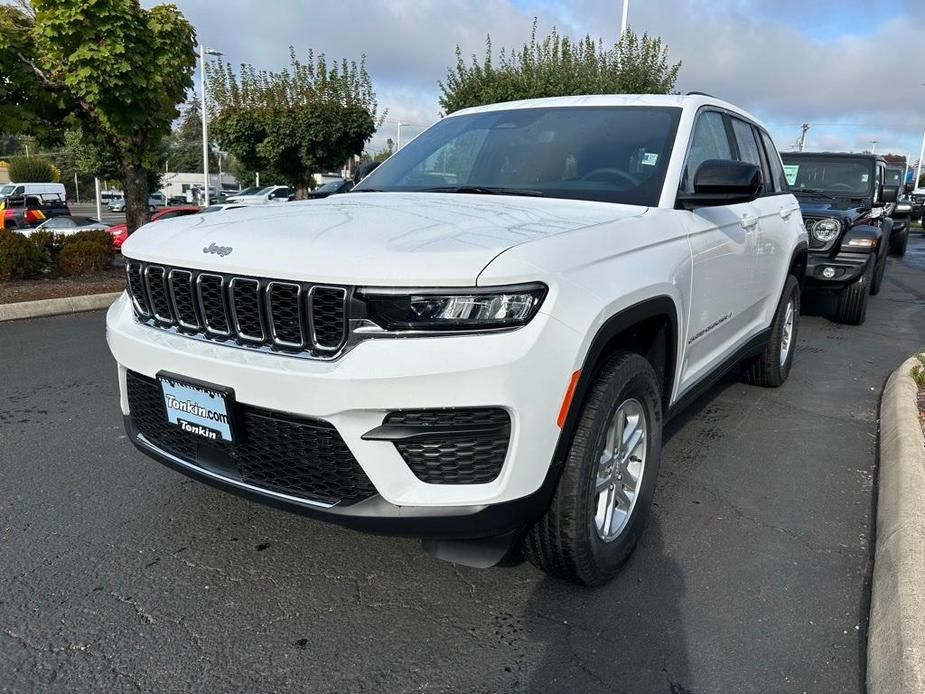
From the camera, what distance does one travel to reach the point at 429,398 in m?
2.05

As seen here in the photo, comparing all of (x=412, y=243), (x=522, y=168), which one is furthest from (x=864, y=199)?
(x=412, y=243)

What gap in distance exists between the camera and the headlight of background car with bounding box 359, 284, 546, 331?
81.3 inches

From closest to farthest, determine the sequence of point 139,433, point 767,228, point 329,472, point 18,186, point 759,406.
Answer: point 329,472, point 139,433, point 767,228, point 759,406, point 18,186

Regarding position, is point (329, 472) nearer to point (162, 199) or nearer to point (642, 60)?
point (642, 60)

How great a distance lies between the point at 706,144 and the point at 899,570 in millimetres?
2120

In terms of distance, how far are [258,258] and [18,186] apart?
137ft

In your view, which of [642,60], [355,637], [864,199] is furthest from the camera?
[642,60]

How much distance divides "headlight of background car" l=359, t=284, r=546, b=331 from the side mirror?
1382mm

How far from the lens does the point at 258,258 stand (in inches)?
88.7

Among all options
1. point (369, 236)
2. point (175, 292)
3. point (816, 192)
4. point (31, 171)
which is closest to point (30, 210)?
point (816, 192)

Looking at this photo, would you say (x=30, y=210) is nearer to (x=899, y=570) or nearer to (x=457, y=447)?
(x=457, y=447)

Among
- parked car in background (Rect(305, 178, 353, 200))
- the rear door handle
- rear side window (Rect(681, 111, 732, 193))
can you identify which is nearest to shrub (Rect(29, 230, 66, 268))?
parked car in background (Rect(305, 178, 353, 200))

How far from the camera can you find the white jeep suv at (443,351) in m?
2.07

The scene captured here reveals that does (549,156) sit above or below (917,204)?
above
